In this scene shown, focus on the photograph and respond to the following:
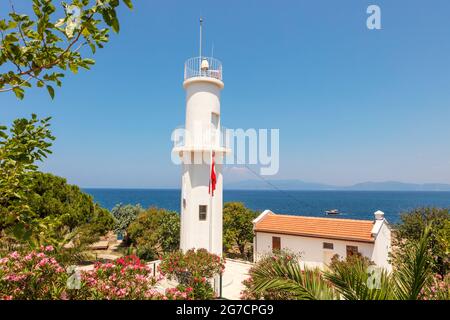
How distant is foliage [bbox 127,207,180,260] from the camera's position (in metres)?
23.7

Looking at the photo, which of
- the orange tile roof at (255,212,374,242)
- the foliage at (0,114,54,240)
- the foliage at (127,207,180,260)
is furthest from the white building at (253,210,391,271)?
the foliage at (0,114,54,240)

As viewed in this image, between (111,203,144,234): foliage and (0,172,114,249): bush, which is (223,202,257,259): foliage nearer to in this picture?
(0,172,114,249): bush

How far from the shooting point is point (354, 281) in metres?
4.64

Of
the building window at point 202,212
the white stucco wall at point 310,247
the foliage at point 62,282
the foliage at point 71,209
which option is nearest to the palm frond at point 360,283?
the foliage at point 62,282

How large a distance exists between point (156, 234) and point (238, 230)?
311 inches

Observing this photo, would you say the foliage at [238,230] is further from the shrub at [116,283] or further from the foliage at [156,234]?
the shrub at [116,283]

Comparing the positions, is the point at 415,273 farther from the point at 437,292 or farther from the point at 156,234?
the point at 156,234

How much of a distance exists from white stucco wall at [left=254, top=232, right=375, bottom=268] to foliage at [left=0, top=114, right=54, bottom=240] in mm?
17831

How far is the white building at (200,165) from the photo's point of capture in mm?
15234

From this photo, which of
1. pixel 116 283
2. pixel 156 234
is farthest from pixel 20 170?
pixel 156 234

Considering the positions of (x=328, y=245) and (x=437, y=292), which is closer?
(x=437, y=292)

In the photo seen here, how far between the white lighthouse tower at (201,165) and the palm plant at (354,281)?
1005 centimetres
